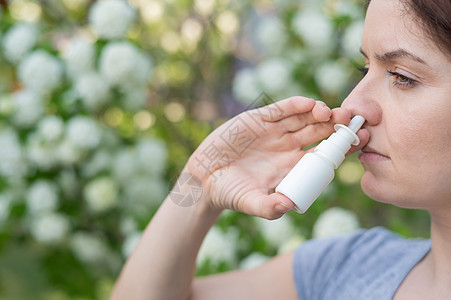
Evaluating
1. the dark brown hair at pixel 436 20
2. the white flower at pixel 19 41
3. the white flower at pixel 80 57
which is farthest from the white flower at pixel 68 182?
the dark brown hair at pixel 436 20

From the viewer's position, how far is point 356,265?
3.72 ft

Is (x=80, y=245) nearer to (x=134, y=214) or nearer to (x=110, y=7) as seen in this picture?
(x=134, y=214)

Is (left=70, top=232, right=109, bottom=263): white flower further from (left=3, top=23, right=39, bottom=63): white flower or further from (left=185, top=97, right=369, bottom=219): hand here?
(left=185, top=97, right=369, bottom=219): hand

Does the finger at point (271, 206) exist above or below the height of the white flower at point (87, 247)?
above

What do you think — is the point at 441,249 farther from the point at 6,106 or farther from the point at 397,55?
the point at 6,106

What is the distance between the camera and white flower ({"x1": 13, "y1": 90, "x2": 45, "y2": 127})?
1.94 metres

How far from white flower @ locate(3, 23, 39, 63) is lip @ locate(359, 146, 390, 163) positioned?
152 cm

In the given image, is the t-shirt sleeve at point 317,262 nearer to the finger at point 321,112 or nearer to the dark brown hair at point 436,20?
the finger at point 321,112

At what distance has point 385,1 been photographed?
0.90 m

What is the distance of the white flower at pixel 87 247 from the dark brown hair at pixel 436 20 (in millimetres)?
1556

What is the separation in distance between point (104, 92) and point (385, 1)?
4.06ft

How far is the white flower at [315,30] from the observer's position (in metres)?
1.93

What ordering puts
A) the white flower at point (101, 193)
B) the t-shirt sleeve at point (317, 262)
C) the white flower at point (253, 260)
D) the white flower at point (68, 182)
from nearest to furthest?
the t-shirt sleeve at point (317, 262) → the white flower at point (253, 260) → the white flower at point (101, 193) → the white flower at point (68, 182)

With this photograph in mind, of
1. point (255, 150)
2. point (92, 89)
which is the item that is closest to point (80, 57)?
point (92, 89)
